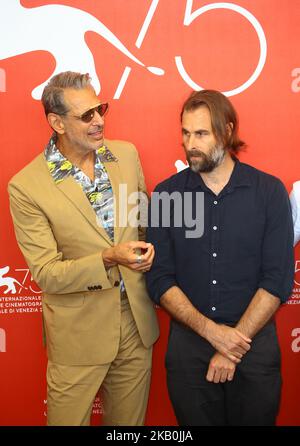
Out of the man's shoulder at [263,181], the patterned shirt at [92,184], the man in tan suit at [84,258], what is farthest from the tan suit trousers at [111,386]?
the man's shoulder at [263,181]

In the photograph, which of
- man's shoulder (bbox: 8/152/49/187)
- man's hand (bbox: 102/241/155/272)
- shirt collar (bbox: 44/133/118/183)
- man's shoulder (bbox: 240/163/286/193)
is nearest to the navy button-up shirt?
man's shoulder (bbox: 240/163/286/193)

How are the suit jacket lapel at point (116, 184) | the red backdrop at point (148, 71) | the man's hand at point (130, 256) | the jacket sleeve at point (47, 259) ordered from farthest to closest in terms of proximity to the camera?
the red backdrop at point (148, 71)
the suit jacket lapel at point (116, 184)
the jacket sleeve at point (47, 259)
the man's hand at point (130, 256)

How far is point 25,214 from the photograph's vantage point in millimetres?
2492

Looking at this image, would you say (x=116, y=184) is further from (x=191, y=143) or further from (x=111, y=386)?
(x=111, y=386)

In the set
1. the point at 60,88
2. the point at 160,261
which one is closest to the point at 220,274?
the point at 160,261

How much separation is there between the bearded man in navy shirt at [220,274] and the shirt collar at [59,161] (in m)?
0.40

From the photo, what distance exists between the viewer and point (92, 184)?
260 cm

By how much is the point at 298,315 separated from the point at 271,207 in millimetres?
1093

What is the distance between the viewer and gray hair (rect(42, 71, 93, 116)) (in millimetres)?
2520

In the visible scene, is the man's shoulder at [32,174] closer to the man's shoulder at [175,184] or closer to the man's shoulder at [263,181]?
the man's shoulder at [175,184]

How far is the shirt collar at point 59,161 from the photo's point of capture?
2.55 metres

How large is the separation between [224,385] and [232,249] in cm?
63
